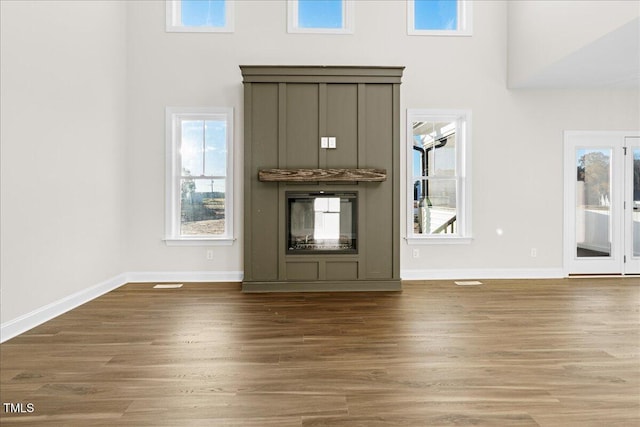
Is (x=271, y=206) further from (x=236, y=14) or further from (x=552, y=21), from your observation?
(x=552, y=21)

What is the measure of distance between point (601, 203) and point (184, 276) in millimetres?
6031

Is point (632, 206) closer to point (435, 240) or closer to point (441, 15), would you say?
point (435, 240)

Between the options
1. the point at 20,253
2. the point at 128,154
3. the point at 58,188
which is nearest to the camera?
the point at 20,253

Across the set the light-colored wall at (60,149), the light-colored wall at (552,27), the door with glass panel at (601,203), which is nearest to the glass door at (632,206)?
the door with glass panel at (601,203)

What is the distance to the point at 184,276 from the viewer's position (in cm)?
525

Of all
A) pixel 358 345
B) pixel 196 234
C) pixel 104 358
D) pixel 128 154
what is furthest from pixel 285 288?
pixel 128 154

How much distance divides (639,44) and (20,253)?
5.95m

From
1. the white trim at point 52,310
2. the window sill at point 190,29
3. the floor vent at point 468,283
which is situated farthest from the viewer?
the window sill at point 190,29

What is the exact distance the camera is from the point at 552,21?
174 inches

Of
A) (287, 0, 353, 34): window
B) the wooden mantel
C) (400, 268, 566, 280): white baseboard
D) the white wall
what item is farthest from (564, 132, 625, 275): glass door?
(287, 0, 353, 34): window

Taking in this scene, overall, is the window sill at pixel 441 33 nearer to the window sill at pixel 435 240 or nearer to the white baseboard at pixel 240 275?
the window sill at pixel 435 240

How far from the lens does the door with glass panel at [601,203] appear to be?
5508 mm

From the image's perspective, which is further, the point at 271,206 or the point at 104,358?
the point at 271,206

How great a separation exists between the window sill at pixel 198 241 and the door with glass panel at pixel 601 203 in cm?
482
